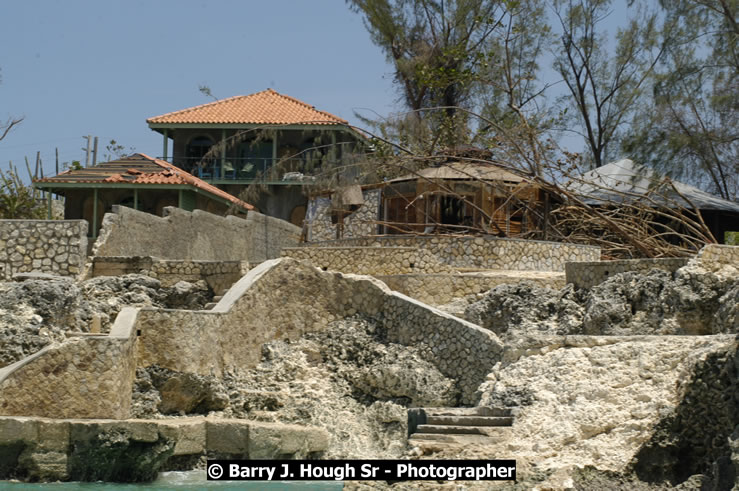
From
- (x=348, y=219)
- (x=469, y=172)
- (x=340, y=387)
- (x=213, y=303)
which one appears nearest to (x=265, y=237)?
(x=348, y=219)

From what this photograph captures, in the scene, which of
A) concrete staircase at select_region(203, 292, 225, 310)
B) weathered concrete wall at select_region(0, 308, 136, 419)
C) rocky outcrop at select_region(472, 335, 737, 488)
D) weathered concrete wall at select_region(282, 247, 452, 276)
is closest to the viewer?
rocky outcrop at select_region(472, 335, 737, 488)

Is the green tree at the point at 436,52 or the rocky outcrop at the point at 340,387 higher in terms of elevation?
the green tree at the point at 436,52

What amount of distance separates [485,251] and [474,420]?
896 cm

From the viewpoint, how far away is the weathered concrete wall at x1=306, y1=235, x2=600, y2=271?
19891 mm

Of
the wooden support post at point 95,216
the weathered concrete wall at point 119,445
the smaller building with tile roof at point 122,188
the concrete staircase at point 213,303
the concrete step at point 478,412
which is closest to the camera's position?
the concrete step at point 478,412

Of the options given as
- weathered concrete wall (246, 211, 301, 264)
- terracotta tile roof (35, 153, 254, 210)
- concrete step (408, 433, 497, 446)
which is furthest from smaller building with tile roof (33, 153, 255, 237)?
concrete step (408, 433, 497, 446)

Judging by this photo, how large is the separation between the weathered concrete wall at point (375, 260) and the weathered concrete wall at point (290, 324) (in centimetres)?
228

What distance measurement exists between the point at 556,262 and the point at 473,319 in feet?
14.0

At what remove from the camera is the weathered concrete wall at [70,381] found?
12.7m

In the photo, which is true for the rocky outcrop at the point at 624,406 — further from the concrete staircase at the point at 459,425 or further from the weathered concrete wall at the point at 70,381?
the weathered concrete wall at the point at 70,381

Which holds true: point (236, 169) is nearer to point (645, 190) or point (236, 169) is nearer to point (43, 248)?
point (645, 190)

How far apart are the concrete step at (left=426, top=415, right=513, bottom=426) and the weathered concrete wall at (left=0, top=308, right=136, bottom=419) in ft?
13.6

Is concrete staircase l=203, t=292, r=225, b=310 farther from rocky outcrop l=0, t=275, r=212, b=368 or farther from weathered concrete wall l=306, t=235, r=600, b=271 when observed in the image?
weathered concrete wall l=306, t=235, r=600, b=271

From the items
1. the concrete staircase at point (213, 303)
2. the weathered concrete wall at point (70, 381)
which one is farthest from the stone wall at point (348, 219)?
the weathered concrete wall at point (70, 381)
